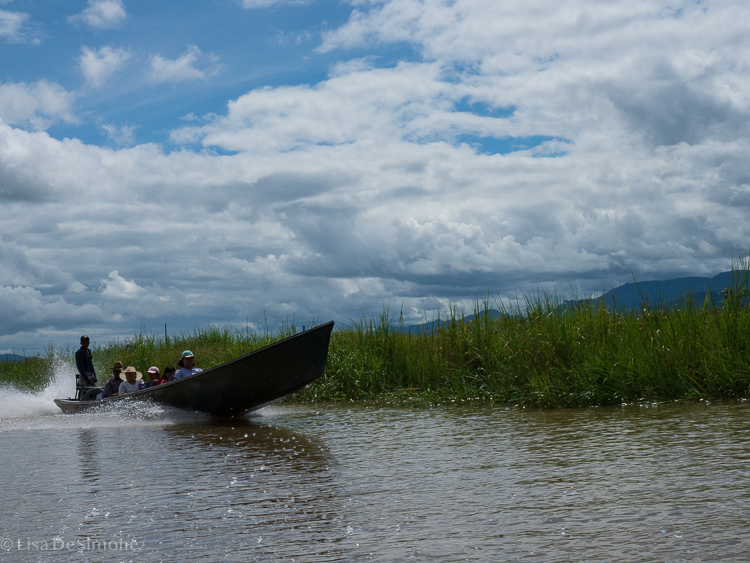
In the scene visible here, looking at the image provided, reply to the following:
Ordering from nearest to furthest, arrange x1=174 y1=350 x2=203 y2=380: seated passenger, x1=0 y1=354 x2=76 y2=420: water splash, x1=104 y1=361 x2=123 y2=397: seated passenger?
x1=174 y1=350 x2=203 y2=380: seated passenger < x1=104 y1=361 x2=123 y2=397: seated passenger < x1=0 y1=354 x2=76 y2=420: water splash

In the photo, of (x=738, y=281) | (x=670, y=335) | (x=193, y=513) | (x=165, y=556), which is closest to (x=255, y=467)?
(x=193, y=513)

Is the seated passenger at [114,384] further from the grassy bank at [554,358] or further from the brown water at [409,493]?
the brown water at [409,493]

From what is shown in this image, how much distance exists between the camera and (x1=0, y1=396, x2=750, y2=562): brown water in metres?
3.30

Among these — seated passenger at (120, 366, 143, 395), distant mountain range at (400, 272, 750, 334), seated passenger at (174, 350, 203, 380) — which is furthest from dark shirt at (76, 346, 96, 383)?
distant mountain range at (400, 272, 750, 334)

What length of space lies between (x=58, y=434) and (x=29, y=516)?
5558mm

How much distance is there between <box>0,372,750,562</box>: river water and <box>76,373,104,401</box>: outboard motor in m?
5.32

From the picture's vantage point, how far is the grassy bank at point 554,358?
855 centimetres

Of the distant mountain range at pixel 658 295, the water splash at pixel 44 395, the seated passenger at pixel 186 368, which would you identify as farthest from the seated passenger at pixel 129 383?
the distant mountain range at pixel 658 295

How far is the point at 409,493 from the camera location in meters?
4.43

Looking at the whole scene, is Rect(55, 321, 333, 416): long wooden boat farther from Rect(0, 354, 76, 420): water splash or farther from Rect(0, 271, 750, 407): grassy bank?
Rect(0, 354, 76, 420): water splash

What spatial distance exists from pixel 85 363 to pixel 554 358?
1032 centimetres

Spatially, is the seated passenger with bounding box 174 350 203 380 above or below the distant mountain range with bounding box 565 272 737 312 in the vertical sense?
below

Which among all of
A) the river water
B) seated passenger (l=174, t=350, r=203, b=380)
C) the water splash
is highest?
seated passenger (l=174, t=350, r=203, b=380)

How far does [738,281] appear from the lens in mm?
9273
